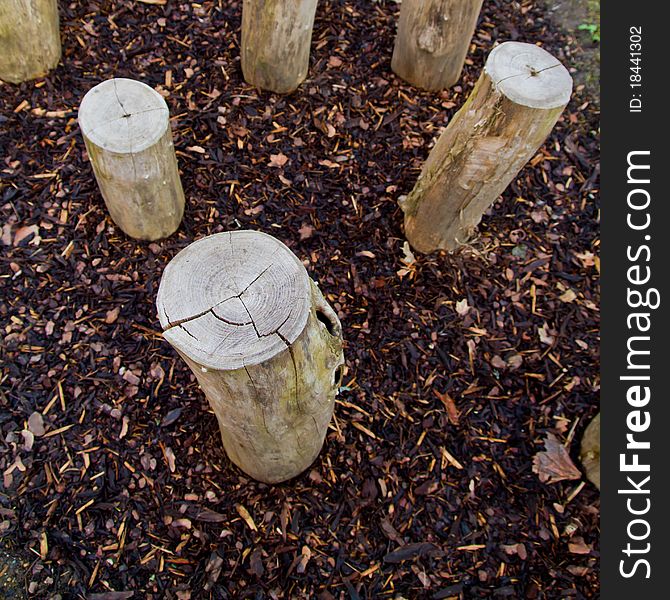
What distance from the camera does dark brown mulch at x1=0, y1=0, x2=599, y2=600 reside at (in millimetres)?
2848

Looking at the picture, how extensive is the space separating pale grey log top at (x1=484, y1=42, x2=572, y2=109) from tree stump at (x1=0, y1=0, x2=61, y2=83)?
2786 millimetres

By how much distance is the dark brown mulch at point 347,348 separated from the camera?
2848mm

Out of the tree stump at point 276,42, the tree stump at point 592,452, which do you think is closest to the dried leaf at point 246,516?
the tree stump at point 592,452

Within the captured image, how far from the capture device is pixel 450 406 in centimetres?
324

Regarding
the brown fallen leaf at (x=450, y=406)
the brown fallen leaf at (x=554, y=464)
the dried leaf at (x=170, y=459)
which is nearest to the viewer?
the dried leaf at (x=170, y=459)

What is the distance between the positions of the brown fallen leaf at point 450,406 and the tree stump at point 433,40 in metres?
2.20

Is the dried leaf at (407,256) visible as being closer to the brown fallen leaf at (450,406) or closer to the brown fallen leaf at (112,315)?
the brown fallen leaf at (450,406)

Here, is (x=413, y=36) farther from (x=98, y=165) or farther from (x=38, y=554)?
(x=38, y=554)

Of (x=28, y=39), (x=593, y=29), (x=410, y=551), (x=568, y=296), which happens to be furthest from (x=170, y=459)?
(x=593, y=29)

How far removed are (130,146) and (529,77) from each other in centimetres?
193

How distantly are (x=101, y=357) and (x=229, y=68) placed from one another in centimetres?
216

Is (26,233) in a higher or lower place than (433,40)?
lower

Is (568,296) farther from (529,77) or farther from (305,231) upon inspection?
(305,231)

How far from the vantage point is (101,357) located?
3.19 metres
